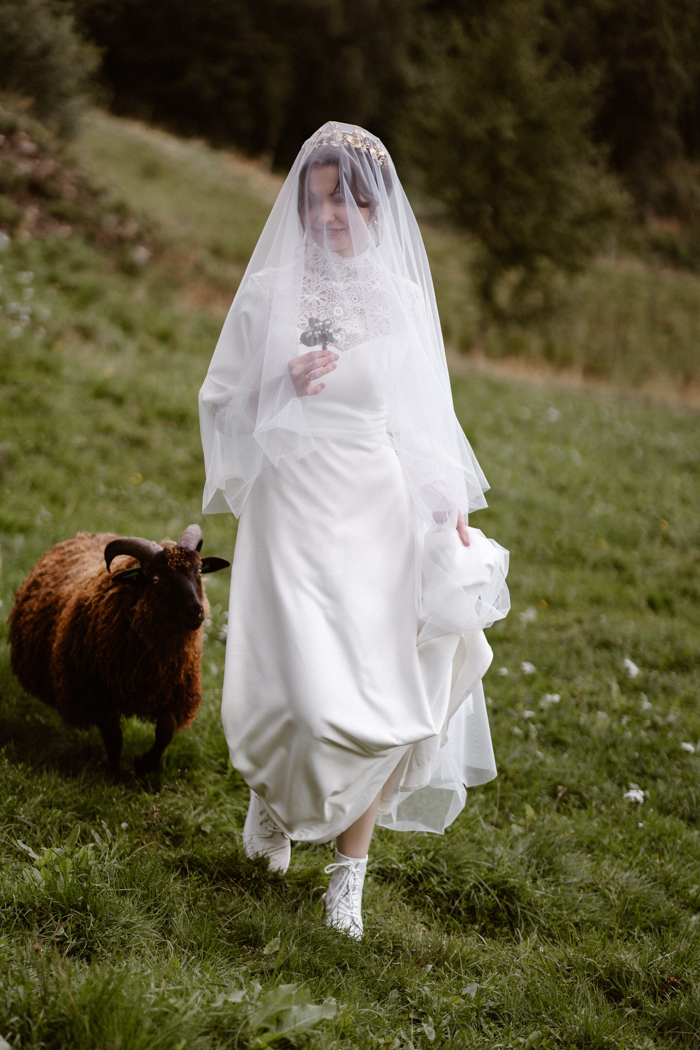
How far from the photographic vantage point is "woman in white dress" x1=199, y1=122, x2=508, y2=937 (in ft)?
9.43

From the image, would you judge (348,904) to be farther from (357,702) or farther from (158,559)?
(158,559)

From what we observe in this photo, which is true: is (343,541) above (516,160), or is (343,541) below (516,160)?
below

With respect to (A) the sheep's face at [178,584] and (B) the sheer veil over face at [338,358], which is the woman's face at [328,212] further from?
(A) the sheep's face at [178,584]

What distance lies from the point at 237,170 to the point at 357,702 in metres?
28.2

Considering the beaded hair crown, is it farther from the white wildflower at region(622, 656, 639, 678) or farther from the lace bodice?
the white wildflower at region(622, 656, 639, 678)

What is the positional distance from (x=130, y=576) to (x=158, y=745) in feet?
2.73

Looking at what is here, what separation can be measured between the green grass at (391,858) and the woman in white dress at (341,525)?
388 mm

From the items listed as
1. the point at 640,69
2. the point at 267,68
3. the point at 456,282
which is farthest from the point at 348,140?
the point at 267,68

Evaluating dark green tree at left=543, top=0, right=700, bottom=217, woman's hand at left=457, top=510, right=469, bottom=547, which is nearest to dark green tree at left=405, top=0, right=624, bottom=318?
dark green tree at left=543, top=0, right=700, bottom=217

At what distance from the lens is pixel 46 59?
13977 millimetres

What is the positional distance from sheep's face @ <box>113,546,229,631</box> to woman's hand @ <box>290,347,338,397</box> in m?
0.94

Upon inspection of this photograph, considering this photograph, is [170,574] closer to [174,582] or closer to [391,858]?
[174,582]

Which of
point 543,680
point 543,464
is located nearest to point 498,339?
point 543,464

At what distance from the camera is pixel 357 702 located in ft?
9.29
